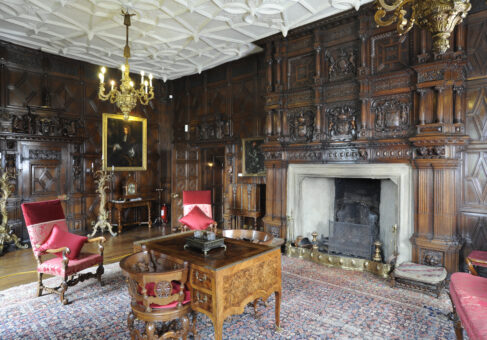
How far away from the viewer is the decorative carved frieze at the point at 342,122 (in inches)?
204

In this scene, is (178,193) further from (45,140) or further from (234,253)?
(234,253)

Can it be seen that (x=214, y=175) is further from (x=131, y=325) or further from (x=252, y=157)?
(x=131, y=325)

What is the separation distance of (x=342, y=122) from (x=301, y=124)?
79cm

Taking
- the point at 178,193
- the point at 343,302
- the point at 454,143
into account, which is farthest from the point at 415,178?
the point at 178,193

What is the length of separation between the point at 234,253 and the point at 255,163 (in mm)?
4338

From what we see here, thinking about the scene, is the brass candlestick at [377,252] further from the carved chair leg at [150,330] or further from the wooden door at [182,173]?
the wooden door at [182,173]

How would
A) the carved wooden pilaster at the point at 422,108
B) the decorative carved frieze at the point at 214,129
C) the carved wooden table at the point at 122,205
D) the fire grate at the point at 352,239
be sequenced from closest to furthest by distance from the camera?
1. the carved wooden pilaster at the point at 422,108
2. the fire grate at the point at 352,239
3. the carved wooden table at the point at 122,205
4. the decorative carved frieze at the point at 214,129

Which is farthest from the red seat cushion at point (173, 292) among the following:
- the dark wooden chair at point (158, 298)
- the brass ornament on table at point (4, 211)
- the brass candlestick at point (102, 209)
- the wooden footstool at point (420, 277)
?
the brass candlestick at point (102, 209)

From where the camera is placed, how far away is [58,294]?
151 inches

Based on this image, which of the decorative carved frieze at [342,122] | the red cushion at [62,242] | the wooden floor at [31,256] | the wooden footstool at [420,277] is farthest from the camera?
the decorative carved frieze at [342,122]

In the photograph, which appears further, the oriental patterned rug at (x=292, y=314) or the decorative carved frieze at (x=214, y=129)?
the decorative carved frieze at (x=214, y=129)

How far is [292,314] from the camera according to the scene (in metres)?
3.43

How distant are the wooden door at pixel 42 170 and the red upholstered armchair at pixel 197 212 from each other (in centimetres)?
308

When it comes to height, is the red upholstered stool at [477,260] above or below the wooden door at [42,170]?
below
